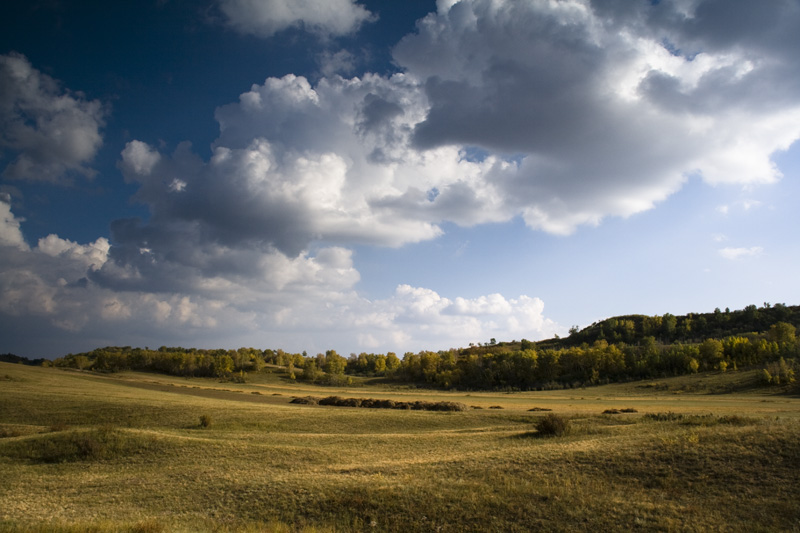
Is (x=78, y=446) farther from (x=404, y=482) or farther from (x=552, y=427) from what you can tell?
(x=552, y=427)

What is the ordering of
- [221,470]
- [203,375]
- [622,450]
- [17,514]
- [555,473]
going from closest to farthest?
[17,514]
[555,473]
[622,450]
[221,470]
[203,375]

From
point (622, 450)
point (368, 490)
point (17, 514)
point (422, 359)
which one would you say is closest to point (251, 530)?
point (368, 490)

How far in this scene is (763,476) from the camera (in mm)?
14602

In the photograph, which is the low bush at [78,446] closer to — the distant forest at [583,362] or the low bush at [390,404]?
the low bush at [390,404]

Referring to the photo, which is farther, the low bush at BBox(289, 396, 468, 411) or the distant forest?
the distant forest

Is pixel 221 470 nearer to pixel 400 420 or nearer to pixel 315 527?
pixel 315 527

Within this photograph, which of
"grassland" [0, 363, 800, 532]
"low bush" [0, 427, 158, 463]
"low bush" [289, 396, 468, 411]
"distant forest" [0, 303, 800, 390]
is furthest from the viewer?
"distant forest" [0, 303, 800, 390]

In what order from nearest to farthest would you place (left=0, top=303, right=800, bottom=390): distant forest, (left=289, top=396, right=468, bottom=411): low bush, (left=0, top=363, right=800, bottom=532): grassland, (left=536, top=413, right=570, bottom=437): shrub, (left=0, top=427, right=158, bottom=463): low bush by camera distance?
1. (left=0, top=363, right=800, bottom=532): grassland
2. (left=0, top=427, right=158, bottom=463): low bush
3. (left=536, top=413, right=570, bottom=437): shrub
4. (left=289, top=396, right=468, bottom=411): low bush
5. (left=0, top=303, right=800, bottom=390): distant forest

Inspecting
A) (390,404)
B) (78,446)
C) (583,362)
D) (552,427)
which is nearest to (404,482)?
(552,427)

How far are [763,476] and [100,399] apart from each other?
54.8 m

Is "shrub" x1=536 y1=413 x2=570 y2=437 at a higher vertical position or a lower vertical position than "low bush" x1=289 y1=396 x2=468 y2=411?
higher

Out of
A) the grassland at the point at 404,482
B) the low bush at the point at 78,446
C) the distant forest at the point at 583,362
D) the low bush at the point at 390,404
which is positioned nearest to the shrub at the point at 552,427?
the grassland at the point at 404,482

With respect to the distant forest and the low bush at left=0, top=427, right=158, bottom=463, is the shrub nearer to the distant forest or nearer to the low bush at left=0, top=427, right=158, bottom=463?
the low bush at left=0, top=427, right=158, bottom=463

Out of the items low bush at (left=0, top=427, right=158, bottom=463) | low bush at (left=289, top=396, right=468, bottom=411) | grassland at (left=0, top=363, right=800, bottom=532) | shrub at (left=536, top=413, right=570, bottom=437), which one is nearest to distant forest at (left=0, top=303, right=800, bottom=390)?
low bush at (left=289, top=396, right=468, bottom=411)
